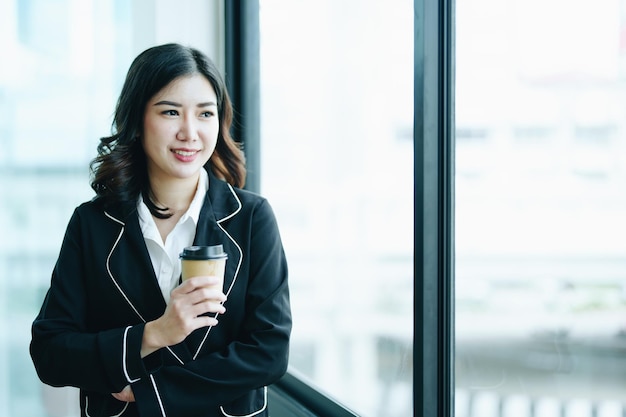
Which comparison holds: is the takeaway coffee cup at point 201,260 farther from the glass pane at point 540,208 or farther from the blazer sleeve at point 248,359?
the glass pane at point 540,208

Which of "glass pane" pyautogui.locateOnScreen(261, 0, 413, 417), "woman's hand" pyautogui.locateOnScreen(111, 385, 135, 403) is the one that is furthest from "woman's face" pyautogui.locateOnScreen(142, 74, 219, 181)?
"glass pane" pyautogui.locateOnScreen(261, 0, 413, 417)

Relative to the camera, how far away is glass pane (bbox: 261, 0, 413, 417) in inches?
66.6

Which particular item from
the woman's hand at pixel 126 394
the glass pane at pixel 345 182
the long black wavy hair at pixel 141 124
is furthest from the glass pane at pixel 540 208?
the woman's hand at pixel 126 394

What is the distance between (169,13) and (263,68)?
1.39 ft

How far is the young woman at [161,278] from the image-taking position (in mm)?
1228

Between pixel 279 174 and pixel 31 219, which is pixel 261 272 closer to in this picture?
pixel 279 174

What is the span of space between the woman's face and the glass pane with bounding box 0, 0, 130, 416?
1215 millimetres

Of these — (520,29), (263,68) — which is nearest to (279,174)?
(263,68)

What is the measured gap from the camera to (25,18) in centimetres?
230

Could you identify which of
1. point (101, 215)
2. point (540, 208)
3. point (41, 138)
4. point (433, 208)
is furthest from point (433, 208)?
point (41, 138)

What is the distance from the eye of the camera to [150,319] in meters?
1.30

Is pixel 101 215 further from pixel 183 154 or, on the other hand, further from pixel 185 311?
pixel 185 311

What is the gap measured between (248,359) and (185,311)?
0.20 meters

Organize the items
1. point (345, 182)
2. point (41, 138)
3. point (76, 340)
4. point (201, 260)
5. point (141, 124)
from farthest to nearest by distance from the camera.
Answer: point (41, 138) < point (345, 182) < point (141, 124) < point (76, 340) < point (201, 260)
